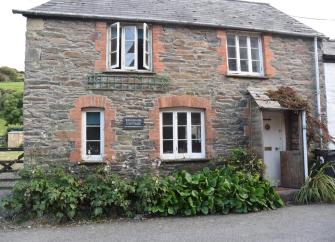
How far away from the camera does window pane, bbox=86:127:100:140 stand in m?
9.81

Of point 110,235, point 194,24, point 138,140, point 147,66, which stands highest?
point 194,24

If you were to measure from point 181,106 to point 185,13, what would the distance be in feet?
10.9

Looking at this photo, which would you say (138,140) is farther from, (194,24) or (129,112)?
(194,24)

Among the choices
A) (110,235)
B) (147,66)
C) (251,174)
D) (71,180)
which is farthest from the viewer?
(147,66)

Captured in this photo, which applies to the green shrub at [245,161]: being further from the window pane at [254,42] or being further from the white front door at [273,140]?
the window pane at [254,42]

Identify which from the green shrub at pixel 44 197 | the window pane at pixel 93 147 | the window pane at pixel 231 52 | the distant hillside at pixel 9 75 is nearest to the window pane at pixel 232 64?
the window pane at pixel 231 52

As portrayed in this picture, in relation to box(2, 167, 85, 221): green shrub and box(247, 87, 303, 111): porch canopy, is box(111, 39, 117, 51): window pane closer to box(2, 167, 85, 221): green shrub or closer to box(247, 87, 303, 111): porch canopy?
box(2, 167, 85, 221): green shrub

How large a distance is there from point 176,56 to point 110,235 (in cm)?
584

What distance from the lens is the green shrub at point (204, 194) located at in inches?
327

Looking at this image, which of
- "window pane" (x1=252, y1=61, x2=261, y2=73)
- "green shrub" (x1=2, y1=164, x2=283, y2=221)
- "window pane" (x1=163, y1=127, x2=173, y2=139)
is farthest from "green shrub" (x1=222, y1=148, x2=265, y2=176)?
"window pane" (x1=252, y1=61, x2=261, y2=73)

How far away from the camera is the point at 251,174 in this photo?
31.1 ft

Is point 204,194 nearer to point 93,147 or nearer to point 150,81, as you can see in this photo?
point 93,147

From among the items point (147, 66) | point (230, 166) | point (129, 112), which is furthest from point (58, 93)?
Answer: point (230, 166)

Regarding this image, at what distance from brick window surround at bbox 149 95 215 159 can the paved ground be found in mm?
2514
